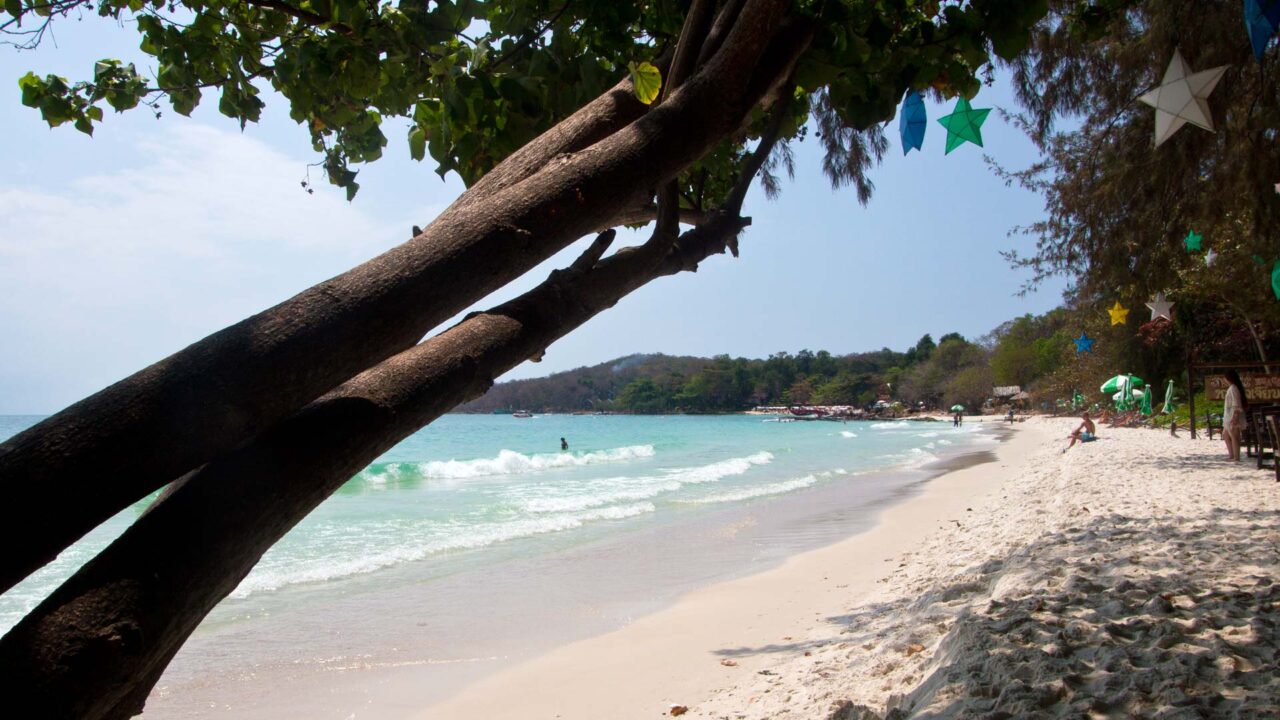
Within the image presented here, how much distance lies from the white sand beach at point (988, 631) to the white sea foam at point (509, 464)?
17.6 meters

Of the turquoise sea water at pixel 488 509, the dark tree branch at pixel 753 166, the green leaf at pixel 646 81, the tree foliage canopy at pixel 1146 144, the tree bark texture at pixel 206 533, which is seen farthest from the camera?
the turquoise sea water at pixel 488 509

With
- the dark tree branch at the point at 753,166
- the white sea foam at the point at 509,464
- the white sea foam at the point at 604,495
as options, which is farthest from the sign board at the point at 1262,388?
the white sea foam at the point at 509,464

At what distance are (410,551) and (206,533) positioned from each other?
9042mm

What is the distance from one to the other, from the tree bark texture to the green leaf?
0.77 meters

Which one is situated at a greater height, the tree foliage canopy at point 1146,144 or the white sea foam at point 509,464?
the tree foliage canopy at point 1146,144

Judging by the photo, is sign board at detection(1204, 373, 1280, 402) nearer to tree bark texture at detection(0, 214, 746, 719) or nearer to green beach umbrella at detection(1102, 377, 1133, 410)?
green beach umbrella at detection(1102, 377, 1133, 410)

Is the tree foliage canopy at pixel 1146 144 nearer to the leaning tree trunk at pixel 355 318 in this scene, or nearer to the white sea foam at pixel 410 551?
the leaning tree trunk at pixel 355 318

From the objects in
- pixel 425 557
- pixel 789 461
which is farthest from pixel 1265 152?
pixel 789 461

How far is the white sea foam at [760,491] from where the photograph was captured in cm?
1454

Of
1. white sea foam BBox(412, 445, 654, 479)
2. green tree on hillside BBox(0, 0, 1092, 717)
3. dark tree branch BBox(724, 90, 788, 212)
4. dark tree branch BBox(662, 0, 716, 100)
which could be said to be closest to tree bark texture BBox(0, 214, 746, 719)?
green tree on hillside BBox(0, 0, 1092, 717)

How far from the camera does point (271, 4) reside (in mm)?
2598

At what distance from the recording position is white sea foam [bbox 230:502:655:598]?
8.23m

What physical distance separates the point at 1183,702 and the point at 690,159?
2144 millimetres

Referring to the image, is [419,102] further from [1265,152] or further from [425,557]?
[425,557]
